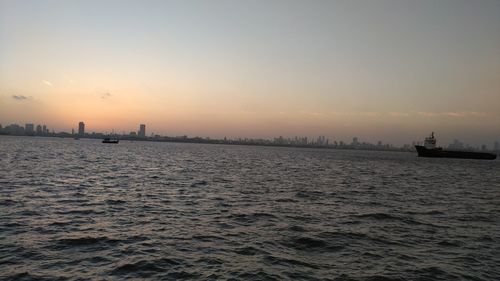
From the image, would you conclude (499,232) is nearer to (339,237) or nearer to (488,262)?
(488,262)

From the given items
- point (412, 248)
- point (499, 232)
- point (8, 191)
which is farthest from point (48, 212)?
point (499, 232)

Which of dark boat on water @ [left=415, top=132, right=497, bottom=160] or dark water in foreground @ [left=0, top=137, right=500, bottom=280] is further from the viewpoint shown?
dark boat on water @ [left=415, top=132, right=497, bottom=160]

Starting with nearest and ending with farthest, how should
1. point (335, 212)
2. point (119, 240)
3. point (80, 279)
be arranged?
point (80, 279) < point (119, 240) < point (335, 212)

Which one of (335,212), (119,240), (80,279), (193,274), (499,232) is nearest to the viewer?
(80,279)

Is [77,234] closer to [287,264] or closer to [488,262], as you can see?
[287,264]

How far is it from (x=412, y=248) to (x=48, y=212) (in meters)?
17.4

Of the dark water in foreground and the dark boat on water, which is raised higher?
the dark boat on water

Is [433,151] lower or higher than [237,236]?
higher

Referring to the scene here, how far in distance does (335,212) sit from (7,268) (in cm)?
1726

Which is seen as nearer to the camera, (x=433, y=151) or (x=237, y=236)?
(x=237, y=236)

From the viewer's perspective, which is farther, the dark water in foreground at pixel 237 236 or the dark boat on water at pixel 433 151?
→ the dark boat on water at pixel 433 151

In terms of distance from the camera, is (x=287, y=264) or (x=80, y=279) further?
(x=287, y=264)

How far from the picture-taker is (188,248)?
48.0ft

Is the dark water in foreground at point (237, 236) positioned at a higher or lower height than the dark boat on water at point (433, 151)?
lower
